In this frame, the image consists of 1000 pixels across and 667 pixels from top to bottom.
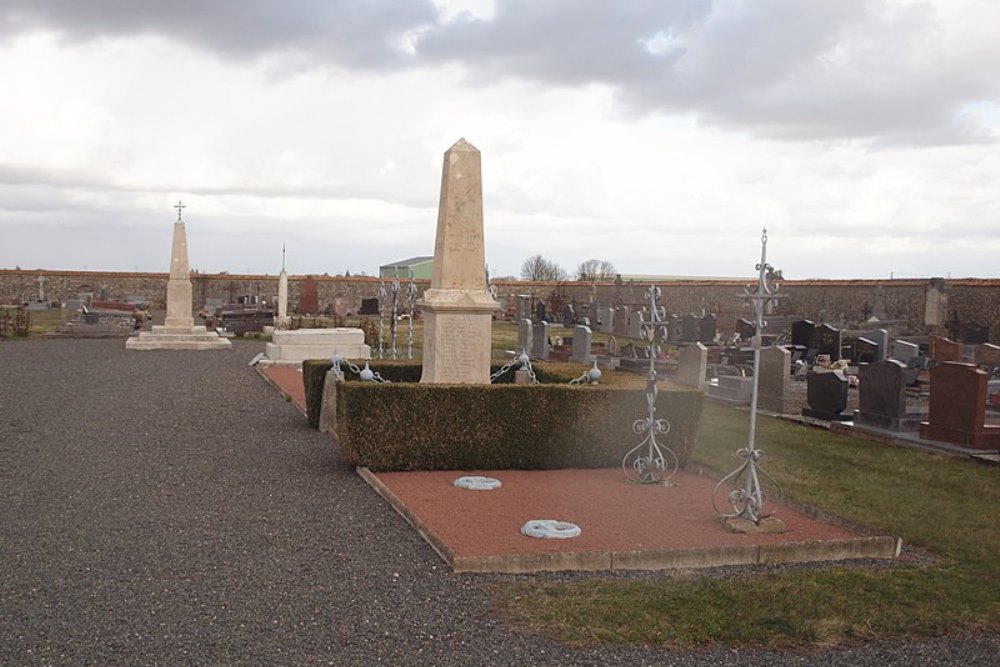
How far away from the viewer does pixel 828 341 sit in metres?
22.4

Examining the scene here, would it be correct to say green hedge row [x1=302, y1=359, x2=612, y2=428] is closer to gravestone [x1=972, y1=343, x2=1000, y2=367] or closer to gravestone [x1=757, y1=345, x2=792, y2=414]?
gravestone [x1=757, y1=345, x2=792, y2=414]

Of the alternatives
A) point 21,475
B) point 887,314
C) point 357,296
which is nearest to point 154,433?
point 21,475

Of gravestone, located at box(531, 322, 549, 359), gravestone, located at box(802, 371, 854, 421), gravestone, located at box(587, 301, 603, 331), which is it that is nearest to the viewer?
gravestone, located at box(802, 371, 854, 421)

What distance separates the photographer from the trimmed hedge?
9867 mm

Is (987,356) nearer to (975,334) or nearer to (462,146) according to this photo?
(975,334)

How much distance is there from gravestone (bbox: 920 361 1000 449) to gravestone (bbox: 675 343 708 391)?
11.2 ft

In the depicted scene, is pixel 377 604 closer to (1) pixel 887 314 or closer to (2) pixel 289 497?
(2) pixel 289 497

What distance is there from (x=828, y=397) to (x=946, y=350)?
7342 millimetres

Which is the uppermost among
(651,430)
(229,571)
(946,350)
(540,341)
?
(946,350)

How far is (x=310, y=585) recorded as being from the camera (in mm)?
6238

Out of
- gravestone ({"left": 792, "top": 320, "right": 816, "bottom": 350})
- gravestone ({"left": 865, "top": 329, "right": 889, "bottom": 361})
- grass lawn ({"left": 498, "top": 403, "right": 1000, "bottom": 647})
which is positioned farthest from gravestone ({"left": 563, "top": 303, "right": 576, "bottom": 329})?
grass lawn ({"left": 498, "top": 403, "right": 1000, "bottom": 647})

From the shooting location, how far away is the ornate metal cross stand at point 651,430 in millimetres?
9531

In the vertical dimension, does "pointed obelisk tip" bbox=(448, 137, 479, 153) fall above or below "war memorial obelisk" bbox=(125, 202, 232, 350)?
above

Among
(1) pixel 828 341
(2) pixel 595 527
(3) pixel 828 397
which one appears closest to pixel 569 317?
(1) pixel 828 341
